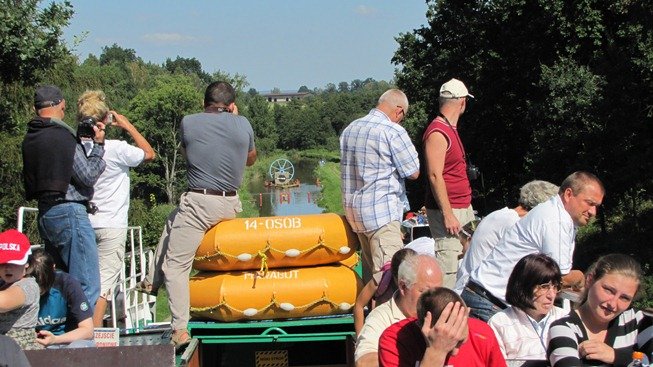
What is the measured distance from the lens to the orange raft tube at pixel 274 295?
23.5 feet

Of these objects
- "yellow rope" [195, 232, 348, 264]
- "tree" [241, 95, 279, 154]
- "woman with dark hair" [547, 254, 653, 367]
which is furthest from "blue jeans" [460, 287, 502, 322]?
"tree" [241, 95, 279, 154]

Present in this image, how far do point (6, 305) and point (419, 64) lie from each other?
36.6 meters

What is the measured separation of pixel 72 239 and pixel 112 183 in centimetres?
79

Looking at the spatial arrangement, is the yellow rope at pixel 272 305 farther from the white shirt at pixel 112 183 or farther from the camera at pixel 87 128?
the camera at pixel 87 128

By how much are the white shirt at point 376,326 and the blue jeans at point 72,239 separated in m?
2.42

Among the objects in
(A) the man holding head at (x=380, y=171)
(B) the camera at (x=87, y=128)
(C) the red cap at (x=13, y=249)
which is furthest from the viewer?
(A) the man holding head at (x=380, y=171)

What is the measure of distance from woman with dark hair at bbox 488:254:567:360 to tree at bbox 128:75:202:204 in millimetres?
77199

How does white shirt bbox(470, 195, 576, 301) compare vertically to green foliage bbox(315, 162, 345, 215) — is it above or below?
above

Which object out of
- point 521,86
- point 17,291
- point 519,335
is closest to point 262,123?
point 521,86

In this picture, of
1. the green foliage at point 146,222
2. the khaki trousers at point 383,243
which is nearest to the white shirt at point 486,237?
the khaki trousers at point 383,243

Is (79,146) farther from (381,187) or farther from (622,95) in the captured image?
(622,95)

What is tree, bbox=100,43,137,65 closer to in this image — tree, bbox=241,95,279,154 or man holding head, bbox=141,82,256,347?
tree, bbox=241,95,279,154

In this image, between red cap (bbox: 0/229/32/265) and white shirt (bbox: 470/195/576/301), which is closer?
red cap (bbox: 0/229/32/265)

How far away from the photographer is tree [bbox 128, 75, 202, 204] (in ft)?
271
